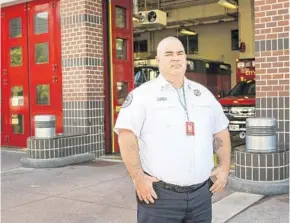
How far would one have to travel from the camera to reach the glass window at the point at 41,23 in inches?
364

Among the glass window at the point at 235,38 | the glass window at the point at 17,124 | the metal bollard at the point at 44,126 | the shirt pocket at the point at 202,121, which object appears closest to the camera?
the shirt pocket at the point at 202,121

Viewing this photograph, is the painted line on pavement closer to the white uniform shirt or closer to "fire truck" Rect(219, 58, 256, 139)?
the white uniform shirt

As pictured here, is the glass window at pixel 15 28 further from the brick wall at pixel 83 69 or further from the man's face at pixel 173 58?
the man's face at pixel 173 58

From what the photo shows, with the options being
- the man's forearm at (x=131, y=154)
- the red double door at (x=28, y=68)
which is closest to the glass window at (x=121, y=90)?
the red double door at (x=28, y=68)

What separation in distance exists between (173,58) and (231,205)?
106 inches

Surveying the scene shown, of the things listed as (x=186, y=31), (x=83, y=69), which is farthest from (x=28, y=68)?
(x=186, y=31)

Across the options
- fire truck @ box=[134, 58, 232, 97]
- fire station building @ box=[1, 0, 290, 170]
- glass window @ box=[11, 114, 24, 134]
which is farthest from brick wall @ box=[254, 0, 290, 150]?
fire truck @ box=[134, 58, 232, 97]

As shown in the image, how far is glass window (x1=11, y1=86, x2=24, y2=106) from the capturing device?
10.0 m

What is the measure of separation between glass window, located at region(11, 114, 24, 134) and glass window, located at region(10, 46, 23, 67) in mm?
1246

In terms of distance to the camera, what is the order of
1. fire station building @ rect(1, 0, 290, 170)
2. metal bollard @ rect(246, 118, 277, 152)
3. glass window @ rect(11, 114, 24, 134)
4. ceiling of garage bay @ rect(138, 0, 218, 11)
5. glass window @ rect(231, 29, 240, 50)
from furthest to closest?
glass window @ rect(231, 29, 240, 50) → ceiling of garage bay @ rect(138, 0, 218, 11) → glass window @ rect(11, 114, 24, 134) → fire station building @ rect(1, 0, 290, 170) → metal bollard @ rect(246, 118, 277, 152)

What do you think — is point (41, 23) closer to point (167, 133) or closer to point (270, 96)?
point (270, 96)

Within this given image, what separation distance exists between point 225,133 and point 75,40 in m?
6.15

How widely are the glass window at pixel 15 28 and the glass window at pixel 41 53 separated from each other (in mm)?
796

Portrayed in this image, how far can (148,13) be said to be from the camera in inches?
625
